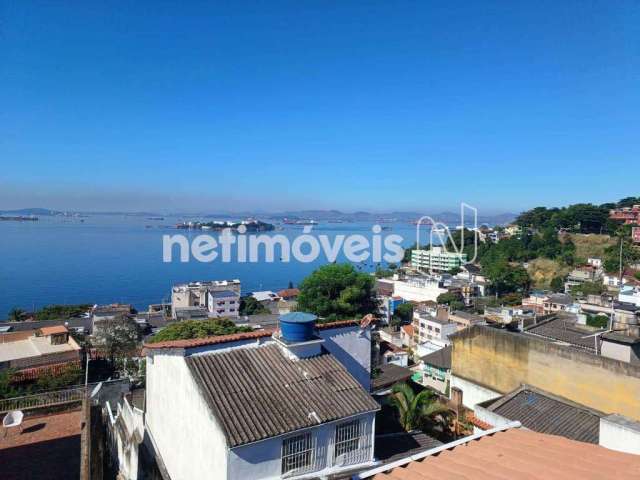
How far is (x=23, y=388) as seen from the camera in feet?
47.2

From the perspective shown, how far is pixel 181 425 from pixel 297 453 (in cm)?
181

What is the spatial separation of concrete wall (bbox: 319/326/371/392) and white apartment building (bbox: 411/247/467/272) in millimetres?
74999

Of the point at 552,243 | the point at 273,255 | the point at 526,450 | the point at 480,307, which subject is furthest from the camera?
the point at 273,255

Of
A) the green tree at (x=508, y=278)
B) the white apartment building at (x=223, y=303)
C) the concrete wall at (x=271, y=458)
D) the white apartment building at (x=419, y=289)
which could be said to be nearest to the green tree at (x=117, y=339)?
the concrete wall at (x=271, y=458)

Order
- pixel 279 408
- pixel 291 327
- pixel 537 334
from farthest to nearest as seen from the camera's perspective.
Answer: pixel 537 334, pixel 291 327, pixel 279 408

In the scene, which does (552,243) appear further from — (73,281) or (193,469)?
(73,281)

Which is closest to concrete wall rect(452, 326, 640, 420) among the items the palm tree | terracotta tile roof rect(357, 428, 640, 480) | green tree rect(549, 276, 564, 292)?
the palm tree

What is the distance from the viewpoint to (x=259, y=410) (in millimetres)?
4859

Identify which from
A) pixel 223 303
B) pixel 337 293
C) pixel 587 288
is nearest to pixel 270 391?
pixel 337 293

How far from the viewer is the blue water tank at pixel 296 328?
19.3 ft

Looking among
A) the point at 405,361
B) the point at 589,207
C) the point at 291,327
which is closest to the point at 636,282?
the point at 589,207

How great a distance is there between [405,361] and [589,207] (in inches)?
2233

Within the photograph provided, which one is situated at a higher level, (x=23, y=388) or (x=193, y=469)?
(x=193, y=469)

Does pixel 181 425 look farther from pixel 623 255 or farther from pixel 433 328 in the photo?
pixel 623 255
